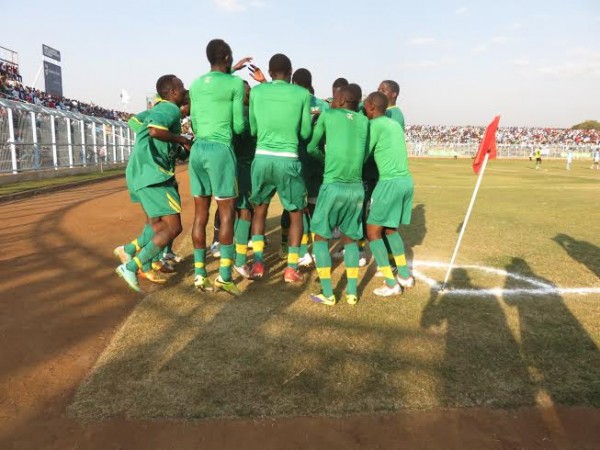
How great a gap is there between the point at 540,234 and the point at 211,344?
6708 mm

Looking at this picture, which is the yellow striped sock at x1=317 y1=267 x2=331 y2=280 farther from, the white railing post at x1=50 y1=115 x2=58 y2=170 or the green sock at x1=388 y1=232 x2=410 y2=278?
the white railing post at x1=50 y1=115 x2=58 y2=170

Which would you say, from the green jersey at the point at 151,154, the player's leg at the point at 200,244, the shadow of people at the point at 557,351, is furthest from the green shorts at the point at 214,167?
the shadow of people at the point at 557,351

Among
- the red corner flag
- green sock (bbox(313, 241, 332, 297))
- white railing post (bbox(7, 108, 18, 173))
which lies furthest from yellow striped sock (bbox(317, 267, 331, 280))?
white railing post (bbox(7, 108, 18, 173))

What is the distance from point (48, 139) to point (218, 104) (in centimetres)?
1564

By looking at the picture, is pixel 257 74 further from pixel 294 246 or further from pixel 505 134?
pixel 505 134

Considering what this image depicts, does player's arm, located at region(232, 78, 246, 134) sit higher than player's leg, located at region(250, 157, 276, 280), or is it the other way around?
player's arm, located at region(232, 78, 246, 134)

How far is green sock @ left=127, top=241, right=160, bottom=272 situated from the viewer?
14.9ft

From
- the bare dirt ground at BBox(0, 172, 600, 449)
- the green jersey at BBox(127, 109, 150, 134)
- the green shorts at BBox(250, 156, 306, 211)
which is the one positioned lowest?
the bare dirt ground at BBox(0, 172, 600, 449)

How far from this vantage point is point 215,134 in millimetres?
4422

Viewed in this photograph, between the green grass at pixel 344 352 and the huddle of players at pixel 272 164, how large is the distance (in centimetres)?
42

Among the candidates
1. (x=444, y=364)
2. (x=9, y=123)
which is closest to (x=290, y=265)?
(x=444, y=364)

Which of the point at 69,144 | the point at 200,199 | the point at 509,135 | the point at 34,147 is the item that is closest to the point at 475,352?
the point at 200,199

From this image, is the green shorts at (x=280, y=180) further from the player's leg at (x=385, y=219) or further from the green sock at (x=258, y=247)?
the player's leg at (x=385, y=219)

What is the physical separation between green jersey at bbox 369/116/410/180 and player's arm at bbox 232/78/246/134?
135cm
